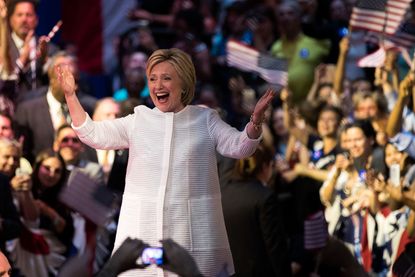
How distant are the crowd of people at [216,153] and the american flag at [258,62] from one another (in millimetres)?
205

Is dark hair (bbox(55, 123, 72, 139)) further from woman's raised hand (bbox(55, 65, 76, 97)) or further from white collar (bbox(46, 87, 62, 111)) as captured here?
woman's raised hand (bbox(55, 65, 76, 97))

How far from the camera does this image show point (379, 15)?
538 inches

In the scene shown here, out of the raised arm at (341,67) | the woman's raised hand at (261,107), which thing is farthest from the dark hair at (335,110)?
the woman's raised hand at (261,107)

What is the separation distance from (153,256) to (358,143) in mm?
5076

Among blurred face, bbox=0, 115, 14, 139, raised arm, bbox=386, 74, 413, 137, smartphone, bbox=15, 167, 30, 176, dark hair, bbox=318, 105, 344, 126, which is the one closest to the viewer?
smartphone, bbox=15, 167, 30, 176

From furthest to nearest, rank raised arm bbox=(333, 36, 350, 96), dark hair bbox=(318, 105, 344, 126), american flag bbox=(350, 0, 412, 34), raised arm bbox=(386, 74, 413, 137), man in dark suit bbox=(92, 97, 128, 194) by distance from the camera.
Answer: raised arm bbox=(333, 36, 350, 96) → american flag bbox=(350, 0, 412, 34) → dark hair bbox=(318, 105, 344, 126) → raised arm bbox=(386, 74, 413, 137) → man in dark suit bbox=(92, 97, 128, 194)

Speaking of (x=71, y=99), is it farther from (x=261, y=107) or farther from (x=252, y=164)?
(x=252, y=164)

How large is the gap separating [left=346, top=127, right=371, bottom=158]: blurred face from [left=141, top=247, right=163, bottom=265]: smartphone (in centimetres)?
503

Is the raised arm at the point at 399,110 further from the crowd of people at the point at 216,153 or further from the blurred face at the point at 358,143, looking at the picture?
the blurred face at the point at 358,143

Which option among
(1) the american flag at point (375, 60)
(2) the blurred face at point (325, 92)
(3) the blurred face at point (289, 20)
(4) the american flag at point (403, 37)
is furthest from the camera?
(3) the blurred face at point (289, 20)

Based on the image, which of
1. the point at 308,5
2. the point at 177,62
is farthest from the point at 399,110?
the point at 308,5

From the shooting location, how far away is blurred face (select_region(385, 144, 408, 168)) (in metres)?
11.3

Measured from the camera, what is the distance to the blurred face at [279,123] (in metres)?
14.3

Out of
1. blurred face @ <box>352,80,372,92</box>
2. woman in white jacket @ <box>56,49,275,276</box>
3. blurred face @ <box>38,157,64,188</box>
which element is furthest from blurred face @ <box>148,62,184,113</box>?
blurred face @ <box>352,80,372,92</box>
